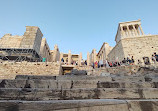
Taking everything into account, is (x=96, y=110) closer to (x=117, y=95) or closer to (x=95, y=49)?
(x=117, y=95)

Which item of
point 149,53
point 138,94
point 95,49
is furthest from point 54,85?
point 95,49

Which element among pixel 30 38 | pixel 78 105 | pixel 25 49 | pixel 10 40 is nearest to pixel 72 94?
pixel 78 105

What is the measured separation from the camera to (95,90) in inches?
86.1

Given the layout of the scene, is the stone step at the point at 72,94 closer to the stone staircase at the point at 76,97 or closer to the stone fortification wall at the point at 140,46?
the stone staircase at the point at 76,97

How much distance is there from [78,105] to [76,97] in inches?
21.4

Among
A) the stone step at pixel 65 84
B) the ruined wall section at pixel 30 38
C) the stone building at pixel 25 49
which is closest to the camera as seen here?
the stone step at pixel 65 84

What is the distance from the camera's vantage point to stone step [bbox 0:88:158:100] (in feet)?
6.73

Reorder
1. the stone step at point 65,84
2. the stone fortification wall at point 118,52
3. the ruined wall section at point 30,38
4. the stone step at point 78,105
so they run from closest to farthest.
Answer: the stone step at point 78,105 < the stone step at point 65,84 < the ruined wall section at point 30,38 < the stone fortification wall at point 118,52

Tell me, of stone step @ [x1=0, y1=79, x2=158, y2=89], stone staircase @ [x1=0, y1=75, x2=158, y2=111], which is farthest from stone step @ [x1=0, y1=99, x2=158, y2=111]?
stone step @ [x1=0, y1=79, x2=158, y2=89]

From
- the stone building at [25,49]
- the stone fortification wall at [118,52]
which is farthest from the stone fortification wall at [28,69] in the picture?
the stone fortification wall at [118,52]

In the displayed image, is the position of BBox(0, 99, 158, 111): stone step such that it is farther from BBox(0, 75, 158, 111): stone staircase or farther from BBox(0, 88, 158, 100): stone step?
BBox(0, 88, 158, 100): stone step

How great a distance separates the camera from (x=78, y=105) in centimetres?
157

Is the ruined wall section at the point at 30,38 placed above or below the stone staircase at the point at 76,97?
above

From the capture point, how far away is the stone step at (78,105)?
150 cm
